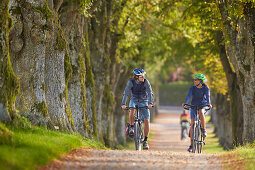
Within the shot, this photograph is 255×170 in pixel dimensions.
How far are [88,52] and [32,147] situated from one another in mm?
8596

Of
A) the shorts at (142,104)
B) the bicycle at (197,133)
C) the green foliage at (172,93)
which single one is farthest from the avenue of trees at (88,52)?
the green foliage at (172,93)

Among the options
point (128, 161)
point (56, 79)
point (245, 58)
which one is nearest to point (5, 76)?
point (128, 161)

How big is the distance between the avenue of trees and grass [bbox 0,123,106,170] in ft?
1.77

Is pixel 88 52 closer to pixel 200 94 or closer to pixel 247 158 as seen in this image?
pixel 200 94

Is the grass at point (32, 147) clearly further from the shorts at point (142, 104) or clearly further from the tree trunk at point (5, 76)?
the shorts at point (142, 104)

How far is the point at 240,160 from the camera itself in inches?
366

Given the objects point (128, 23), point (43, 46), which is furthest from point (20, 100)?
point (128, 23)

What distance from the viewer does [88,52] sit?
16.5 meters

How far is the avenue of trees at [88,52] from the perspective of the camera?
420 inches

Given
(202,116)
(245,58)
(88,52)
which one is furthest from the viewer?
(88,52)

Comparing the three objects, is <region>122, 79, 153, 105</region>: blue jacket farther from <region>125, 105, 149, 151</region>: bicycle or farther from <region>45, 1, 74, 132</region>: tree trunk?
<region>45, 1, 74, 132</region>: tree trunk

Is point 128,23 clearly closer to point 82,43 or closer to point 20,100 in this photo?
point 82,43

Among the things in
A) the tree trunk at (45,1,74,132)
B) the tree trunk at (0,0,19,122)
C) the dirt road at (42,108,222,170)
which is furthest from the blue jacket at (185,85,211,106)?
the tree trunk at (0,0,19,122)

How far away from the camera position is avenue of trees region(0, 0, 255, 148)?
10.7 meters
